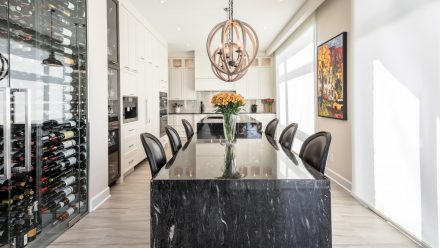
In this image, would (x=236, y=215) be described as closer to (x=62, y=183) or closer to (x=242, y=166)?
(x=242, y=166)

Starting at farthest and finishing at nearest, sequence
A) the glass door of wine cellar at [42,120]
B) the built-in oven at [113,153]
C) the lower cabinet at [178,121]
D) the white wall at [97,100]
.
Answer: the lower cabinet at [178,121]
the built-in oven at [113,153]
the white wall at [97,100]
the glass door of wine cellar at [42,120]

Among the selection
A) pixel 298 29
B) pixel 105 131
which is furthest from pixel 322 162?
pixel 298 29

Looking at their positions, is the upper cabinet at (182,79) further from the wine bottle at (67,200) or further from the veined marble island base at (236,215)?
the veined marble island base at (236,215)

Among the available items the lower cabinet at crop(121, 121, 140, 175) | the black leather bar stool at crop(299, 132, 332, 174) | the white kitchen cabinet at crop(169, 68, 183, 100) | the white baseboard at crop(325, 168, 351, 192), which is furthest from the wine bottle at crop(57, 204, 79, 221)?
the white kitchen cabinet at crop(169, 68, 183, 100)

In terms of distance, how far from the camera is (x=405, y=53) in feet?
9.57

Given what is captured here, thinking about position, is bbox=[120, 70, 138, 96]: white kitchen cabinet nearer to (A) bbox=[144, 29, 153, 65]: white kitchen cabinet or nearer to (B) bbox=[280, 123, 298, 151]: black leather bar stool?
(A) bbox=[144, 29, 153, 65]: white kitchen cabinet

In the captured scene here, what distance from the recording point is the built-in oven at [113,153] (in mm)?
4363

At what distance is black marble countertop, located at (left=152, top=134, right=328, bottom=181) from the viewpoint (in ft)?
4.98

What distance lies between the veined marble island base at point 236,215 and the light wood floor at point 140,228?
1.29 metres

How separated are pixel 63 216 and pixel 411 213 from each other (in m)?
2.99

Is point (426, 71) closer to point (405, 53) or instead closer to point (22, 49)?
point (405, 53)

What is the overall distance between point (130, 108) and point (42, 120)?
2.72m

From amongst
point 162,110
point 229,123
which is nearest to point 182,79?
point 162,110

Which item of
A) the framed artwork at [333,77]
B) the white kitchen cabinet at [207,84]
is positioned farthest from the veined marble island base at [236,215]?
the white kitchen cabinet at [207,84]
